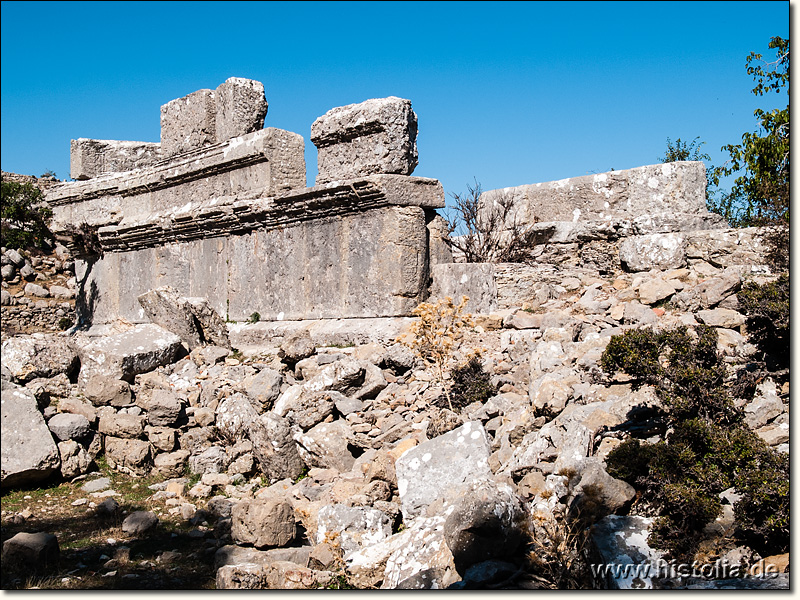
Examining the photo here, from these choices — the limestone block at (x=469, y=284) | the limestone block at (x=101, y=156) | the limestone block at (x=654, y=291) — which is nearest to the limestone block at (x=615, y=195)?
the limestone block at (x=654, y=291)

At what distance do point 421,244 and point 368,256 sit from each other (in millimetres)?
558

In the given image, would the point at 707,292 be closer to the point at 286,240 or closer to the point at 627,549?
the point at 627,549

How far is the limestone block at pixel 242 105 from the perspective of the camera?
351 inches

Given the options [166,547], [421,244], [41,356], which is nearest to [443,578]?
[166,547]

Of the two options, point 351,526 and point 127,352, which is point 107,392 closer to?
point 127,352

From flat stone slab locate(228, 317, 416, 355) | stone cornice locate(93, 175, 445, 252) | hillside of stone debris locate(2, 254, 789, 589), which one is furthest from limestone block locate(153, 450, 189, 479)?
stone cornice locate(93, 175, 445, 252)

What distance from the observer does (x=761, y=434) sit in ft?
14.1

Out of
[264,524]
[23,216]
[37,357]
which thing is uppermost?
[23,216]

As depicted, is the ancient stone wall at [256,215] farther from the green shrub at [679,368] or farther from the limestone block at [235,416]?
the green shrub at [679,368]

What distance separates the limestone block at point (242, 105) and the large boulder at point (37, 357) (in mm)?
3219

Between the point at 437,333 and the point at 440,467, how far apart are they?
2.00 m

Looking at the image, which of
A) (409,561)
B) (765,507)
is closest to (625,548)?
(765,507)

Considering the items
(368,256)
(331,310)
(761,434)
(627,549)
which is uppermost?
(368,256)

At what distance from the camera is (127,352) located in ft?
24.6
